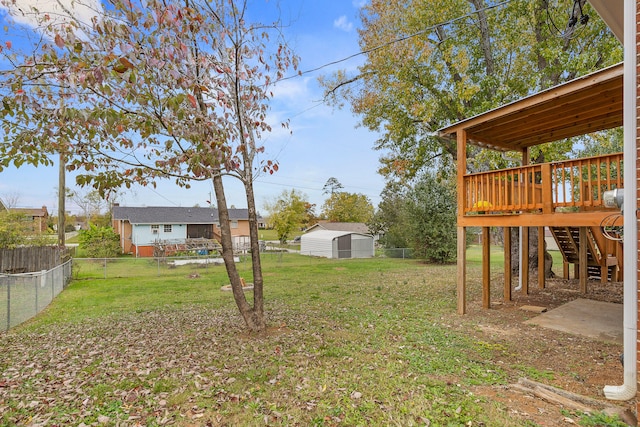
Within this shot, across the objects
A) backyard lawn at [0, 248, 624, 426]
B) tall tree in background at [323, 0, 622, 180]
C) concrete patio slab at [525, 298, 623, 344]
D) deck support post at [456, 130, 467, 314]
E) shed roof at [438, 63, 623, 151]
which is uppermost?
tall tree in background at [323, 0, 622, 180]

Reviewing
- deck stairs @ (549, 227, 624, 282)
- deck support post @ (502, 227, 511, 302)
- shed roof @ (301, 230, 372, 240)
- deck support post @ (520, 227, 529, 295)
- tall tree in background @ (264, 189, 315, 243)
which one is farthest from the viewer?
tall tree in background @ (264, 189, 315, 243)

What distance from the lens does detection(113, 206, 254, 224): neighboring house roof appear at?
1021 inches

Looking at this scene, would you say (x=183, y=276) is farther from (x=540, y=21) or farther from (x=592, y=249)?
(x=540, y=21)

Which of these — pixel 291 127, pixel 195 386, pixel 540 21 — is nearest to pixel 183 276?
pixel 291 127

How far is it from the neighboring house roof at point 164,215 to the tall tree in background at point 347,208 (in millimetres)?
12868

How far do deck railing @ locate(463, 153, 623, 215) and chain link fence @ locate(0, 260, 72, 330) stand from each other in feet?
29.6

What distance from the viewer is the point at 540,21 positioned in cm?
1013

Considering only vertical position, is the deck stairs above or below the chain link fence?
above

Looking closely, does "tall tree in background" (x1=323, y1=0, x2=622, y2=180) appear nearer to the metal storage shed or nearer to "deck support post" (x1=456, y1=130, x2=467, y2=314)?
"deck support post" (x1=456, y1=130, x2=467, y2=314)

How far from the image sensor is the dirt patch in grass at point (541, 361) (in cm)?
297

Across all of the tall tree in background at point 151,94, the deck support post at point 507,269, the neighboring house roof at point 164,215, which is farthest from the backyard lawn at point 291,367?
the neighboring house roof at point 164,215

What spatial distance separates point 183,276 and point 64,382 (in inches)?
398

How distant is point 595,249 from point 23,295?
14172 mm

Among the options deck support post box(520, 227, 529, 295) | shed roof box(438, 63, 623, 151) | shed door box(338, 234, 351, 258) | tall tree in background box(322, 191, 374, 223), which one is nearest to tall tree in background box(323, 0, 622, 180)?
shed roof box(438, 63, 623, 151)
